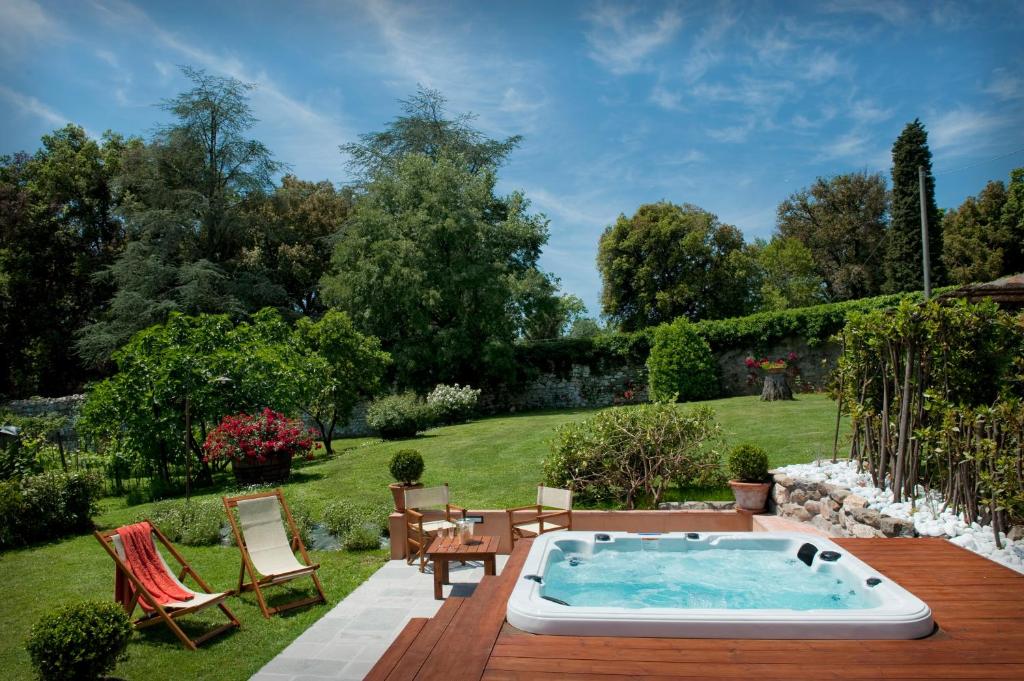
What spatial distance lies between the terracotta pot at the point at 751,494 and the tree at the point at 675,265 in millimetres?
25160

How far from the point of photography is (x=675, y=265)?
32969 millimetres

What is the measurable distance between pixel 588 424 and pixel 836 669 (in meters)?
5.53

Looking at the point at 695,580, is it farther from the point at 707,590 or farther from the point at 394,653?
the point at 394,653

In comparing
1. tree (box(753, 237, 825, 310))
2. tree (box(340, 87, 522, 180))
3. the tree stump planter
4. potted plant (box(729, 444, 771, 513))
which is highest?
tree (box(340, 87, 522, 180))

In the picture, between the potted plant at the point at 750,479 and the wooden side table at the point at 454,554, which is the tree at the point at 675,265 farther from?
the wooden side table at the point at 454,554

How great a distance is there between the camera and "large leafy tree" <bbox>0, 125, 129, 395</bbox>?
82.4ft

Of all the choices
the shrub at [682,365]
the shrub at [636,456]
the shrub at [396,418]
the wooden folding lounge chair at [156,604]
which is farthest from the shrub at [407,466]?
the shrub at [682,365]

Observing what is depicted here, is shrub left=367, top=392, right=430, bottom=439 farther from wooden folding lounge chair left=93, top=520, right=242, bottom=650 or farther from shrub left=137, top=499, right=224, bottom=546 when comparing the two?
wooden folding lounge chair left=93, top=520, right=242, bottom=650

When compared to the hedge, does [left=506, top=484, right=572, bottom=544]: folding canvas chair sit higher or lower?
lower

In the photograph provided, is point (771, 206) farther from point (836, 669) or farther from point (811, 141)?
point (836, 669)

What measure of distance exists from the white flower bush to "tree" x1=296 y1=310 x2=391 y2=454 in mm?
1853

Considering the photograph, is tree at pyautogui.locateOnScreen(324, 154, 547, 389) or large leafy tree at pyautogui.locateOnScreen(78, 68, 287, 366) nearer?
tree at pyautogui.locateOnScreen(324, 154, 547, 389)

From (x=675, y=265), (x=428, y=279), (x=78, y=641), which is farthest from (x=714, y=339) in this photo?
(x=78, y=641)

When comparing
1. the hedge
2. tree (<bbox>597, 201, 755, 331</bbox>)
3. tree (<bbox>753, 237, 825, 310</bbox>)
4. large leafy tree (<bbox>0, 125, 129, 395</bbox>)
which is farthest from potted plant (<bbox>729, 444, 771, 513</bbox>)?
tree (<bbox>753, 237, 825, 310</bbox>)
